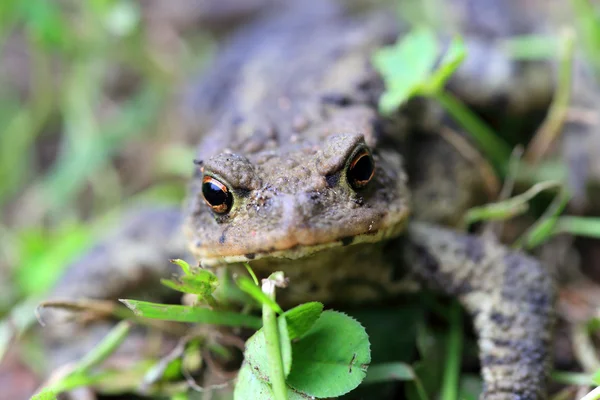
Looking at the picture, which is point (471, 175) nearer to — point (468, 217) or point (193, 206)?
point (468, 217)

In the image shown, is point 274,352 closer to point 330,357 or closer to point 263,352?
point 263,352

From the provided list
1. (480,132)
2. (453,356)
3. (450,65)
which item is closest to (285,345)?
(453,356)

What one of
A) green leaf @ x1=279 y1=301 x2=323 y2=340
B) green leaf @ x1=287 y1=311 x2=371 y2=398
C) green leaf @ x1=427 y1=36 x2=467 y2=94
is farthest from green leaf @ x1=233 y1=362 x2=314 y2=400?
green leaf @ x1=427 y1=36 x2=467 y2=94

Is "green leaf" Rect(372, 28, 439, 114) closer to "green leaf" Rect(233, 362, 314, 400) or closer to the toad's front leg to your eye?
the toad's front leg

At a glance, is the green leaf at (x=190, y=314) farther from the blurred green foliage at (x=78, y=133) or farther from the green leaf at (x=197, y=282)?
the blurred green foliage at (x=78, y=133)

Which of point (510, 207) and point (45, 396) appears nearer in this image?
point (45, 396)
